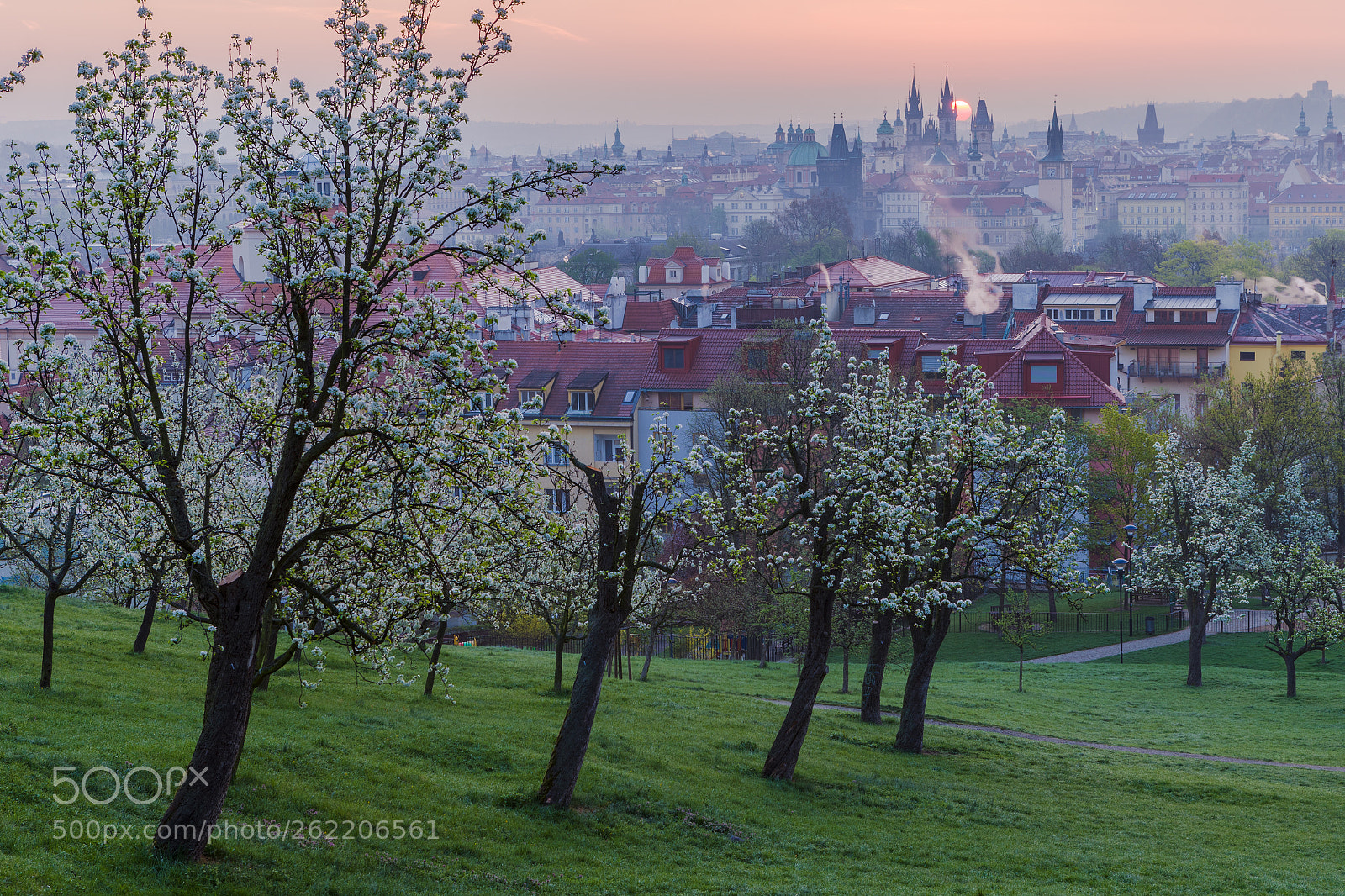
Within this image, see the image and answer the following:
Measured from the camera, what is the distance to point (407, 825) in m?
15.2

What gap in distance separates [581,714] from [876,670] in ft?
41.5

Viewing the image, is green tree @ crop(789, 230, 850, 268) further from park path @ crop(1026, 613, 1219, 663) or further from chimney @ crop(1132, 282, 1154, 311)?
park path @ crop(1026, 613, 1219, 663)

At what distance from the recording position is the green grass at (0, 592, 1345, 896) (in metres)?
13.7

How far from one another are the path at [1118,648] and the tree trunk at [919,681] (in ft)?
72.0

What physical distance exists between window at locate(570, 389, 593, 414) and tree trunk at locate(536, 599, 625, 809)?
43.8 meters

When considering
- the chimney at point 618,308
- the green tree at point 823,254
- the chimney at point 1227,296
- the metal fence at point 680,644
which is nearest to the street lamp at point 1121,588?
the metal fence at point 680,644

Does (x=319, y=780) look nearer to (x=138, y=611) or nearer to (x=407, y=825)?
(x=407, y=825)

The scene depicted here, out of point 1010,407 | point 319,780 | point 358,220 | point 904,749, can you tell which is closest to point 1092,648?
point 1010,407

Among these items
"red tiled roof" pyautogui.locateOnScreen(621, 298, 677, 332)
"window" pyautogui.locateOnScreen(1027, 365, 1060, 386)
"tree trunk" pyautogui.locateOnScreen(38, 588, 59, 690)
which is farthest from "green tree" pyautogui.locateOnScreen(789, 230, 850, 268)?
"tree trunk" pyautogui.locateOnScreen(38, 588, 59, 690)

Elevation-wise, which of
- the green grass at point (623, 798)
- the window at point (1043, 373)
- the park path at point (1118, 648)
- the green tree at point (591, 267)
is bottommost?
the green grass at point (623, 798)

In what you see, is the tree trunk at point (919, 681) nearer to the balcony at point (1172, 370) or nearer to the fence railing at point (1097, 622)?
the fence railing at point (1097, 622)

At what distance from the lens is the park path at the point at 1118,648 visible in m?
46.7

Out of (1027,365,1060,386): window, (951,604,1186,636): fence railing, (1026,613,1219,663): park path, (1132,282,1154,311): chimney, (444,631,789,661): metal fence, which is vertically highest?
(1132,282,1154,311): chimney

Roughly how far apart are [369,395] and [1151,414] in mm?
56836
